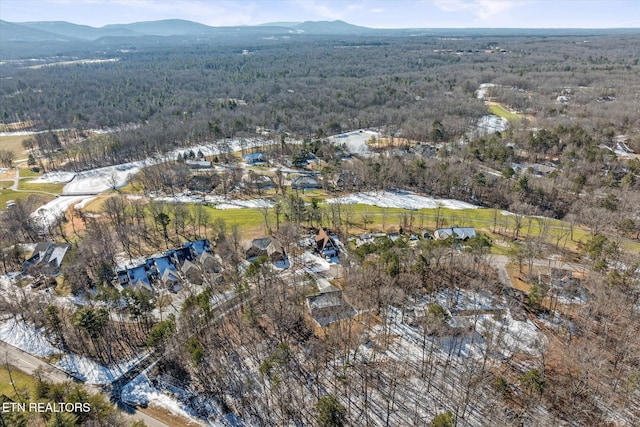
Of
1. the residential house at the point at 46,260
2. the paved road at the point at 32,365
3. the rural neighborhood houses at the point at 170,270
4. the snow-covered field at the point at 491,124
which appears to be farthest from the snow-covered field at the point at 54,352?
the snow-covered field at the point at 491,124

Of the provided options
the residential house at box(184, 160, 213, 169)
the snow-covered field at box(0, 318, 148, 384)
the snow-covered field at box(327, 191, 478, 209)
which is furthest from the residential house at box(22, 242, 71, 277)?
the residential house at box(184, 160, 213, 169)

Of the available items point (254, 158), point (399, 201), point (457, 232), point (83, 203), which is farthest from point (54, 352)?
point (254, 158)

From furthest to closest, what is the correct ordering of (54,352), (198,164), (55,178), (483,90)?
(483,90), (198,164), (55,178), (54,352)

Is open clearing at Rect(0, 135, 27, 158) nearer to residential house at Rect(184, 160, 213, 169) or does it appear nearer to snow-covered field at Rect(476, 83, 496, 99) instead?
residential house at Rect(184, 160, 213, 169)

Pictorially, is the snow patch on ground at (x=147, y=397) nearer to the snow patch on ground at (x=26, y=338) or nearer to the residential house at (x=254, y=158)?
the snow patch on ground at (x=26, y=338)

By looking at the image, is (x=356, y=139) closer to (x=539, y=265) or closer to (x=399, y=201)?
(x=399, y=201)

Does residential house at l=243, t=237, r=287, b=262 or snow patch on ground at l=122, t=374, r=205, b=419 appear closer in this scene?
snow patch on ground at l=122, t=374, r=205, b=419

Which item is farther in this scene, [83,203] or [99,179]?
[99,179]
